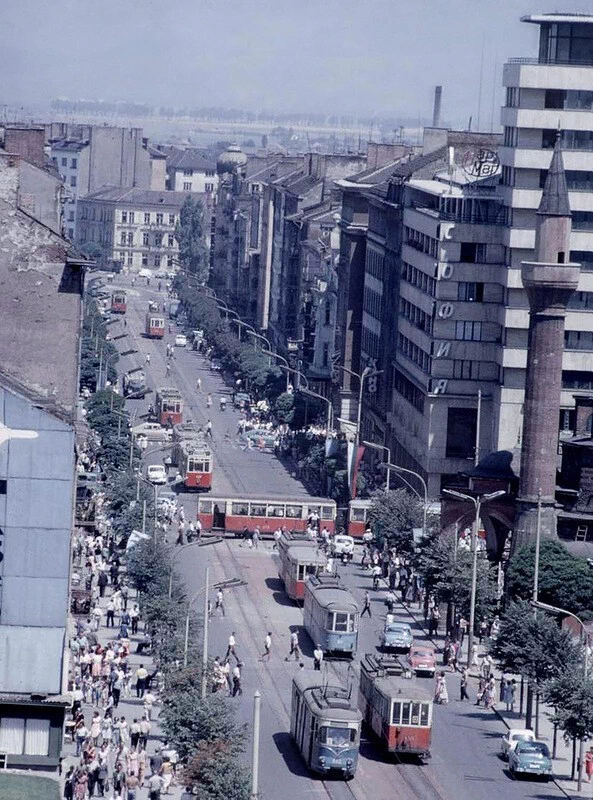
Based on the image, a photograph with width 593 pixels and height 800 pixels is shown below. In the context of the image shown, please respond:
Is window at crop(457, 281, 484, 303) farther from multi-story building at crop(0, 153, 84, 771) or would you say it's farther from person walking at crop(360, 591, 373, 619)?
multi-story building at crop(0, 153, 84, 771)

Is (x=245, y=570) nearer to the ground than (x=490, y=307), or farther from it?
nearer to the ground

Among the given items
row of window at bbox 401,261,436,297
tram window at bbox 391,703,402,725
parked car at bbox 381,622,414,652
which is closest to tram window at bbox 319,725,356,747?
tram window at bbox 391,703,402,725

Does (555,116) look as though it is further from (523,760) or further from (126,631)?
(523,760)

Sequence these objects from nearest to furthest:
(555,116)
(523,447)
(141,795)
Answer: (141,795) < (523,447) < (555,116)

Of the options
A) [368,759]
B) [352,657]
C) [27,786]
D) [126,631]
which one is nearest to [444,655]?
[352,657]

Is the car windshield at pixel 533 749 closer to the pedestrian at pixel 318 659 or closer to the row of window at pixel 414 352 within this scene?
the pedestrian at pixel 318 659

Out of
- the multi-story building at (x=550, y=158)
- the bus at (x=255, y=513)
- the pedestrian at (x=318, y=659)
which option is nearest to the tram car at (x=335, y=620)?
the pedestrian at (x=318, y=659)

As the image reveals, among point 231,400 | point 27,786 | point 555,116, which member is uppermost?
point 555,116

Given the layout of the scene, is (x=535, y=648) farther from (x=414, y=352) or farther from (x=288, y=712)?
(x=414, y=352)
